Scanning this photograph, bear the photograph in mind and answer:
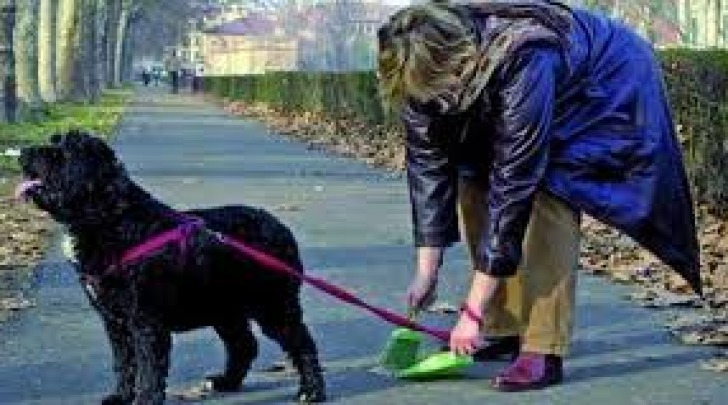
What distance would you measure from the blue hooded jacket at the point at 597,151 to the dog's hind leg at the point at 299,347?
61 centimetres

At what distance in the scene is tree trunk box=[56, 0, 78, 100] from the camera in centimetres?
5269

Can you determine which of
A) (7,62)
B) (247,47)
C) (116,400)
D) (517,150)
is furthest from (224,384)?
(247,47)

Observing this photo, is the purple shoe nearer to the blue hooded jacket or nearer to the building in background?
the blue hooded jacket

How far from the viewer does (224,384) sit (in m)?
6.01

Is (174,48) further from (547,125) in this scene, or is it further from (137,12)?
(547,125)

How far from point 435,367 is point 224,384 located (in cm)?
91

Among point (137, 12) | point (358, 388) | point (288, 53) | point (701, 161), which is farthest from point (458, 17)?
point (288, 53)

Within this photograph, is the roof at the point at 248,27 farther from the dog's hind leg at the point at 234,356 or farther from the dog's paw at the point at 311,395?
the dog's paw at the point at 311,395

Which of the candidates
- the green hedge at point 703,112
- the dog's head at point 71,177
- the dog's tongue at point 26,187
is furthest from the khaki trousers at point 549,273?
the green hedge at point 703,112

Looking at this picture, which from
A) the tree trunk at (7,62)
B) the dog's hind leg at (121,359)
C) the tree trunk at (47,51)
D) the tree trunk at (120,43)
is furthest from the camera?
the tree trunk at (120,43)

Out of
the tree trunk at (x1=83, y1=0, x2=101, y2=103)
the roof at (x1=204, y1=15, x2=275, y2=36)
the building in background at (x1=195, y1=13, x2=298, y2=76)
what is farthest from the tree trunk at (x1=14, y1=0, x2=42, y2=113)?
the roof at (x1=204, y1=15, x2=275, y2=36)

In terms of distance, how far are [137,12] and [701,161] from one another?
8263 centimetres

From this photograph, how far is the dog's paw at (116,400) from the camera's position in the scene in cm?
556

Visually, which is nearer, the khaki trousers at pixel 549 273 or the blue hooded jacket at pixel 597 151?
the blue hooded jacket at pixel 597 151
